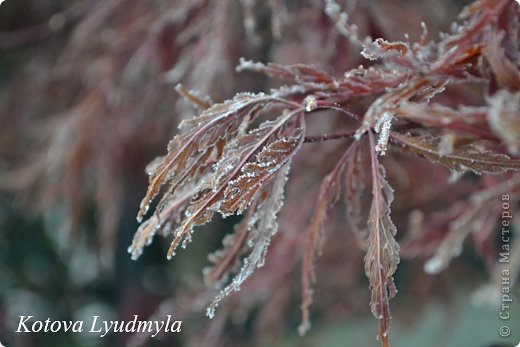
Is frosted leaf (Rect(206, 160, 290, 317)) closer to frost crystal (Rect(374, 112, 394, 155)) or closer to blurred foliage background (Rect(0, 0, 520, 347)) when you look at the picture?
frost crystal (Rect(374, 112, 394, 155))

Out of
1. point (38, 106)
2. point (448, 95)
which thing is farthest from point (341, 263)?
point (38, 106)

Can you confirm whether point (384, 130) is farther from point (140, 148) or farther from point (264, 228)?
point (140, 148)

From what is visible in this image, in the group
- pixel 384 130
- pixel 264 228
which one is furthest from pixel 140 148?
pixel 384 130

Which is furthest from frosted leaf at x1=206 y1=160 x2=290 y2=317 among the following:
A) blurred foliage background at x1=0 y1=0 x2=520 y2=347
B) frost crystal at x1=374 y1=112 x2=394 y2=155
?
blurred foliage background at x1=0 y1=0 x2=520 y2=347

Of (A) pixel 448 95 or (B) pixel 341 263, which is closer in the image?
(A) pixel 448 95

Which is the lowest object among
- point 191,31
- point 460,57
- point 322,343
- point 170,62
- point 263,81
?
point 460,57

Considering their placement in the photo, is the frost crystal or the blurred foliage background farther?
the blurred foliage background

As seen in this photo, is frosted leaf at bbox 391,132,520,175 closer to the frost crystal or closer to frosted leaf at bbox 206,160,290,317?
the frost crystal

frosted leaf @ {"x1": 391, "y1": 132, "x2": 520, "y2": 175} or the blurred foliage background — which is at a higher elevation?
the blurred foliage background

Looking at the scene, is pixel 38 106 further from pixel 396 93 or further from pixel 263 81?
pixel 396 93
